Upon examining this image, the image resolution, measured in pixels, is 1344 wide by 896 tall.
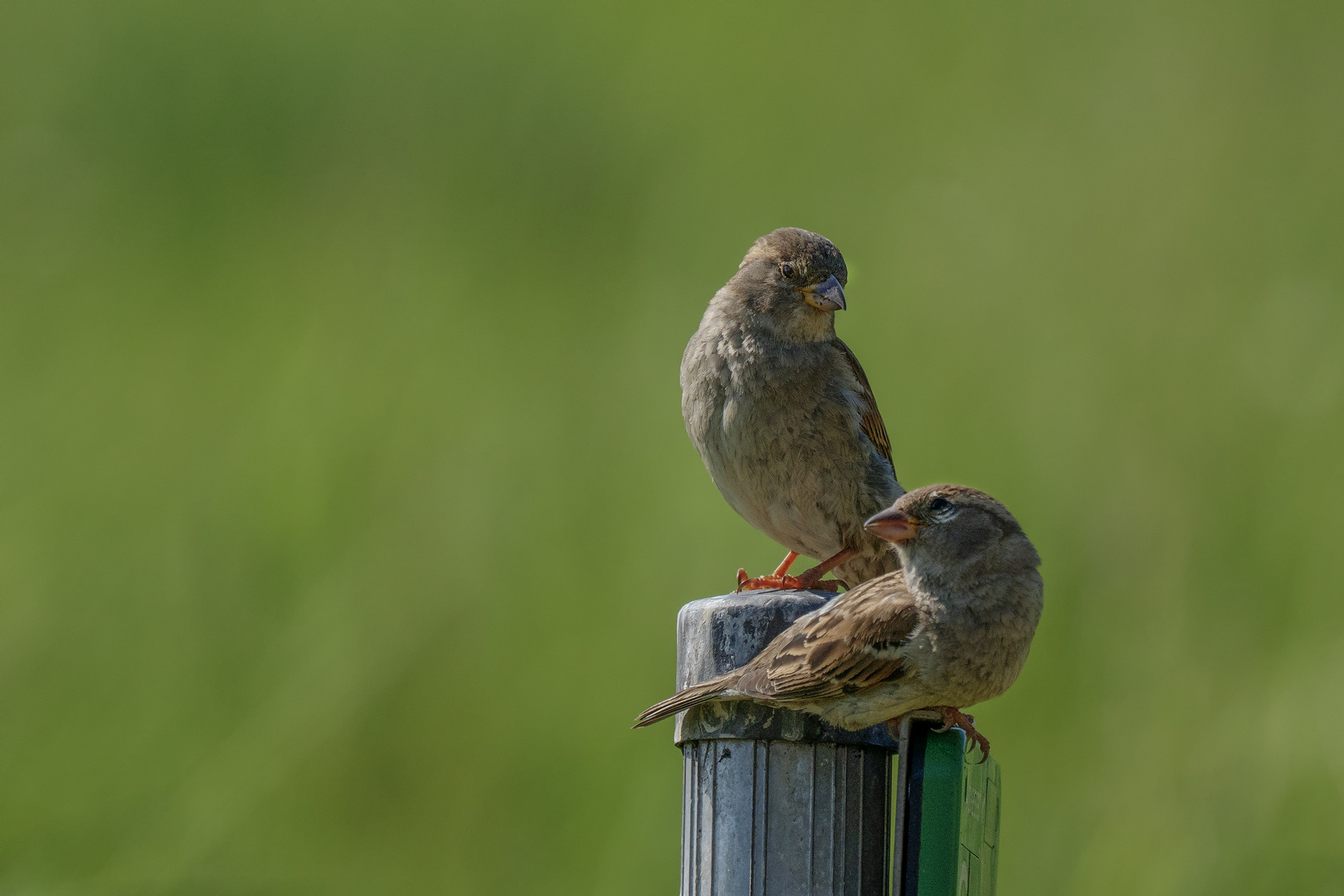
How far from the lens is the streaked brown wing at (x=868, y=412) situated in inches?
163

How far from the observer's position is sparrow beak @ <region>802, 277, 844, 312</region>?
3980 millimetres

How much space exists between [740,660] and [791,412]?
5.31 ft

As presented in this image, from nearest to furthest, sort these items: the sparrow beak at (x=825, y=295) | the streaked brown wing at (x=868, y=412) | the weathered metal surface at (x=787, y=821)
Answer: the weathered metal surface at (x=787, y=821) → the sparrow beak at (x=825, y=295) → the streaked brown wing at (x=868, y=412)

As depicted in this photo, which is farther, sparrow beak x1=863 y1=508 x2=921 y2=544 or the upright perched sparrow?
the upright perched sparrow

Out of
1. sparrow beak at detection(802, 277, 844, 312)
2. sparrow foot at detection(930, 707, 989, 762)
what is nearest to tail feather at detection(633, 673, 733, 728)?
sparrow foot at detection(930, 707, 989, 762)

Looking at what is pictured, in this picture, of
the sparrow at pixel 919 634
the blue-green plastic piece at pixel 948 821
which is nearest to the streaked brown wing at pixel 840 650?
the sparrow at pixel 919 634

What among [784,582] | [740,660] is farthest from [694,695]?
[784,582]

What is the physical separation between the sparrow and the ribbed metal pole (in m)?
0.04

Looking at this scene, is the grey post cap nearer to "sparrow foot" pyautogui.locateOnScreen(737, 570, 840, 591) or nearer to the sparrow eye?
the sparrow eye

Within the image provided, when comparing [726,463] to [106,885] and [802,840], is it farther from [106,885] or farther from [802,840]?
[106,885]

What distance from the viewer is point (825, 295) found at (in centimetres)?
400

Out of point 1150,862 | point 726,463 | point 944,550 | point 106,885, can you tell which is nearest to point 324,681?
point 106,885

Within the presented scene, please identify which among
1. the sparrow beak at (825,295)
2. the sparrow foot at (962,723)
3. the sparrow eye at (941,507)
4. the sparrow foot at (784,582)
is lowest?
the sparrow foot at (962,723)

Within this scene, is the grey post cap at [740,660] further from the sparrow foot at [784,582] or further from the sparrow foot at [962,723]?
the sparrow foot at [784,582]
